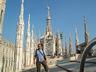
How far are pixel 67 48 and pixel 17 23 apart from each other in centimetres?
2527

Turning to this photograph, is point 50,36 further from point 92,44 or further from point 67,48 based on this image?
point 92,44

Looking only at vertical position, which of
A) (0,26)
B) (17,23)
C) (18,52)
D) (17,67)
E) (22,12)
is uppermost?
(22,12)

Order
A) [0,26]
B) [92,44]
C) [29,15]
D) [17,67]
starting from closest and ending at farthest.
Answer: [92,44], [0,26], [17,67], [29,15]

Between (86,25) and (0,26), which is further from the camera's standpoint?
(86,25)

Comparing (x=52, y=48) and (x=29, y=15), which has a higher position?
(x=29, y=15)

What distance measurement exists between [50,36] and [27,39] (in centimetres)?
1914

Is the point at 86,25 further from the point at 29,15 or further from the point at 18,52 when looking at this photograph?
the point at 18,52

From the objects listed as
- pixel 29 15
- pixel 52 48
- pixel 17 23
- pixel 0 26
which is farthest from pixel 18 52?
pixel 52 48

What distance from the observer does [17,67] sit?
42.7 ft

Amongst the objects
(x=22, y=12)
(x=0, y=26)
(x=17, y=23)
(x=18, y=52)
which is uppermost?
(x=22, y=12)

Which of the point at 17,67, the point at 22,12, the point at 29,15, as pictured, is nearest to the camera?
the point at 17,67

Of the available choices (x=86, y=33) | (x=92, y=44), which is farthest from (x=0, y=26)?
(x=86, y=33)

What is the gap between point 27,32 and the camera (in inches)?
767

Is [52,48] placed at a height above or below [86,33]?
below
